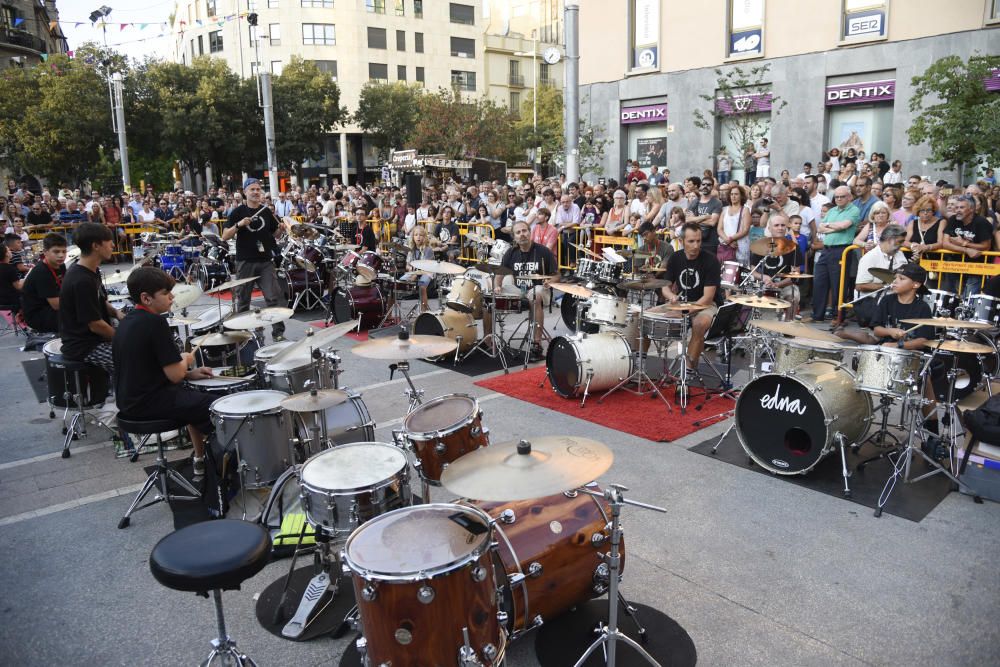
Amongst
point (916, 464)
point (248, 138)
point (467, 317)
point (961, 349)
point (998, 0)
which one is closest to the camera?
point (961, 349)

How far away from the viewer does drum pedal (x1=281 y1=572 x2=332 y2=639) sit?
3.93 metres

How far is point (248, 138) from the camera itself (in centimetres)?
4097

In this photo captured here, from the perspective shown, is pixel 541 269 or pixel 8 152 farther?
Result: pixel 8 152

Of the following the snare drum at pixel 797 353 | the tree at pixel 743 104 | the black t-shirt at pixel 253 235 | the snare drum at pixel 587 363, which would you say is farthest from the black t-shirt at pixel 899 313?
the tree at pixel 743 104

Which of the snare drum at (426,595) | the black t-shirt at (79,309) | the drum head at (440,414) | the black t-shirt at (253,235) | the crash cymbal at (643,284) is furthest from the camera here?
the black t-shirt at (253,235)

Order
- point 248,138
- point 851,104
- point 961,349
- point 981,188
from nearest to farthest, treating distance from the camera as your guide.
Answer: point 961,349 < point 981,188 < point 851,104 < point 248,138

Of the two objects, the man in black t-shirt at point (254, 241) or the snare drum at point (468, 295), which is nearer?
the snare drum at point (468, 295)

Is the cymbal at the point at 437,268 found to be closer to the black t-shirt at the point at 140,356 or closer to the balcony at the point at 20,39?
the black t-shirt at the point at 140,356

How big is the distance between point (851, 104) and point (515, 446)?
71.4 ft

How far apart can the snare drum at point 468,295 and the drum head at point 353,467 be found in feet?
18.5

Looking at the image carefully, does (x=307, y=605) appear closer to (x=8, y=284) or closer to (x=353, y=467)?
(x=353, y=467)

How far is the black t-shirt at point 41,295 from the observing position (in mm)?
7816

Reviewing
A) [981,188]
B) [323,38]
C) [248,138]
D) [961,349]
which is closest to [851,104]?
[981,188]

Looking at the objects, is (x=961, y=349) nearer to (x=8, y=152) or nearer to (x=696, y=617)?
(x=696, y=617)
